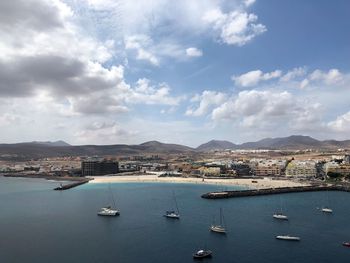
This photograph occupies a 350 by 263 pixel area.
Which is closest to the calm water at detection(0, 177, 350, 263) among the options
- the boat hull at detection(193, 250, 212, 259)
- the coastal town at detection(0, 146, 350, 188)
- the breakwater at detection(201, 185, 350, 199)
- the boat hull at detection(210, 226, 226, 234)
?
the boat hull at detection(193, 250, 212, 259)

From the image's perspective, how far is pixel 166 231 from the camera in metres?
42.6

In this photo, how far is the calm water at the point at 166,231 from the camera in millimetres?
33656

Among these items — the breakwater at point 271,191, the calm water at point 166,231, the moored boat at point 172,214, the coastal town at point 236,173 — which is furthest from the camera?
the coastal town at point 236,173

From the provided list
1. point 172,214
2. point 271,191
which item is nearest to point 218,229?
point 172,214

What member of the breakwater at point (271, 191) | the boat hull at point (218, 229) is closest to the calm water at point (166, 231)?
the boat hull at point (218, 229)

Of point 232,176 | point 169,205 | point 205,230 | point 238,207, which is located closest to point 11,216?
point 169,205

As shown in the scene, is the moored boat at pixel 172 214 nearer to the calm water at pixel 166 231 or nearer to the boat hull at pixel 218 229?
the calm water at pixel 166 231

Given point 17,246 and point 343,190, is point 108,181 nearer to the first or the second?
point 343,190

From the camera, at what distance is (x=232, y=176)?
4476 inches

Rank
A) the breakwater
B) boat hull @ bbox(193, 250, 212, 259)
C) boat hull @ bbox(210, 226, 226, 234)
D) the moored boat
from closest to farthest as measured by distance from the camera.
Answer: boat hull @ bbox(193, 250, 212, 259) → boat hull @ bbox(210, 226, 226, 234) → the moored boat → the breakwater

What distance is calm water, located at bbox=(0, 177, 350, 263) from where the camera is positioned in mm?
33656

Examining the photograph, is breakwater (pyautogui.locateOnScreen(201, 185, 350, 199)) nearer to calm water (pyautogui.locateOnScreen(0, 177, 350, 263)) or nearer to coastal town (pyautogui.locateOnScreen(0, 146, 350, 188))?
calm water (pyautogui.locateOnScreen(0, 177, 350, 263))

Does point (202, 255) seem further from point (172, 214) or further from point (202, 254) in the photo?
point (172, 214)

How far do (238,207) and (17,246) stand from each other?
31360 mm
